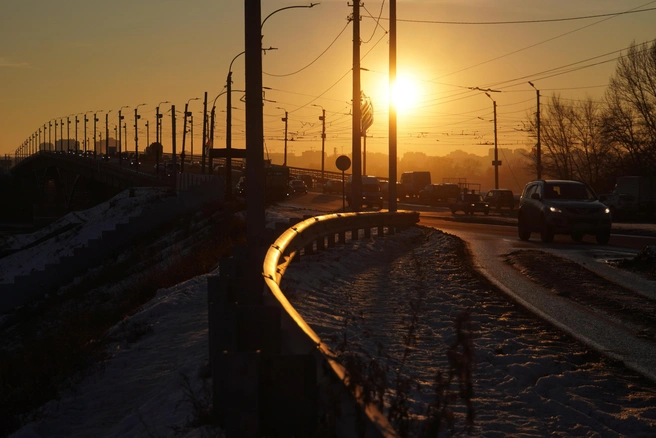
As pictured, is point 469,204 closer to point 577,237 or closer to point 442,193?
point 442,193

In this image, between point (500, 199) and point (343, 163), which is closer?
point (343, 163)

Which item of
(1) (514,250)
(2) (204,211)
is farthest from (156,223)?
(1) (514,250)

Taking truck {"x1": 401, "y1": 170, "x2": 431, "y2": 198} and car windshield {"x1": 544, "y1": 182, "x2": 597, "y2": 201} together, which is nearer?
car windshield {"x1": 544, "y1": 182, "x2": 597, "y2": 201}

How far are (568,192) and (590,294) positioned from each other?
497 inches

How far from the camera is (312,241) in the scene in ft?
55.0

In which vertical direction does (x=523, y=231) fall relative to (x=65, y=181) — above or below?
below

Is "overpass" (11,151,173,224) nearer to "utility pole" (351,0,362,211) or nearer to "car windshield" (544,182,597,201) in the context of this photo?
"utility pole" (351,0,362,211)

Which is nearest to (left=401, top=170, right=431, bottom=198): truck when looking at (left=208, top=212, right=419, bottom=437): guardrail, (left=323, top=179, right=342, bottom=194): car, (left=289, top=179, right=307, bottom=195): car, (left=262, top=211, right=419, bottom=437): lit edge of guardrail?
(left=323, top=179, right=342, bottom=194): car

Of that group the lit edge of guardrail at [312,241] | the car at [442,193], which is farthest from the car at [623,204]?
the lit edge of guardrail at [312,241]

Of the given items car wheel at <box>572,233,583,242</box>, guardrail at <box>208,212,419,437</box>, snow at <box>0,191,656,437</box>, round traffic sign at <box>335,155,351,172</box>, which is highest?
round traffic sign at <box>335,155,351,172</box>

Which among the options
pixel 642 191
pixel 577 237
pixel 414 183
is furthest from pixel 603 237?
pixel 414 183

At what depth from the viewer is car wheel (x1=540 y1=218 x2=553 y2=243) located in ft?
79.0

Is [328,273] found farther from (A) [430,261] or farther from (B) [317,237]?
(A) [430,261]

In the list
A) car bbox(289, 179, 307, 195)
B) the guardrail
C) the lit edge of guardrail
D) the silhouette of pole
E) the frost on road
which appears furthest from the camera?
car bbox(289, 179, 307, 195)
